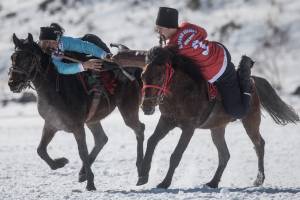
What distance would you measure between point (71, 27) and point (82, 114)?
36.6 metres

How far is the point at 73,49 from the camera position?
10609 millimetres

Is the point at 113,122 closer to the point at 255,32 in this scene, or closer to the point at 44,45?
the point at 44,45

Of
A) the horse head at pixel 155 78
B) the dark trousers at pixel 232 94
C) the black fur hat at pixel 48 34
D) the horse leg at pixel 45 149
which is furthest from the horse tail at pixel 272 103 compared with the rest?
the horse leg at pixel 45 149

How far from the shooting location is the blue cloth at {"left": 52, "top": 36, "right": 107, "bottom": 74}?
9.95 m

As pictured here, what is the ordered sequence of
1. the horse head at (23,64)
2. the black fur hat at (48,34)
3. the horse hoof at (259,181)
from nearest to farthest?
the horse head at (23,64) → the black fur hat at (48,34) → the horse hoof at (259,181)

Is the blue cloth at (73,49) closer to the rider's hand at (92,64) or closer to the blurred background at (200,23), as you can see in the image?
the rider's hand at (92,64)

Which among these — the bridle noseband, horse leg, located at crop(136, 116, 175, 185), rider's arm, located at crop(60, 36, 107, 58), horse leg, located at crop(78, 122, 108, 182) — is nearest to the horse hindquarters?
horse leg, located at crop(136, 116, 175, 185)

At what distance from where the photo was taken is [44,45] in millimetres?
10328

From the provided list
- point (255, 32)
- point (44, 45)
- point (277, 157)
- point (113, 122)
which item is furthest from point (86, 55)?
point (255, 32)

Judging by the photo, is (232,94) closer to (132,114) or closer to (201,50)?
(201,50)

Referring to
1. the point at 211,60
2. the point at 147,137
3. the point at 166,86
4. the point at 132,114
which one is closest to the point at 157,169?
the point at 132,114

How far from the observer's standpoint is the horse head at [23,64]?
374 inches

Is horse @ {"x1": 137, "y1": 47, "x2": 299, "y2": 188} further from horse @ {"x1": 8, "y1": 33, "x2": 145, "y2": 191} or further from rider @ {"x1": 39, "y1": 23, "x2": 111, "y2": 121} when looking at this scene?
rider @ {"x1": 39, "y1": 23, "x2": 111, "y2": 121}

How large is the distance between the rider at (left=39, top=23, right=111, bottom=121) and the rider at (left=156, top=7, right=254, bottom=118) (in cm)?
126
